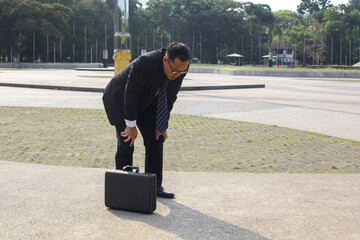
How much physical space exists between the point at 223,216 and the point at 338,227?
888 millimetres

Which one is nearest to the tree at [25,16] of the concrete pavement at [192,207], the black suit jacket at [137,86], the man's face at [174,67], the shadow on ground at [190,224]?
the concrete pavement at [192,207]

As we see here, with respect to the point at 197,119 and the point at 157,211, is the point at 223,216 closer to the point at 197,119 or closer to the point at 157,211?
the point at 157,211

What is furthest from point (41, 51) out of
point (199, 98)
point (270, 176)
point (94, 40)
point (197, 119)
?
point (270, 176)

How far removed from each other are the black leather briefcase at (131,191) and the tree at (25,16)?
56705mm

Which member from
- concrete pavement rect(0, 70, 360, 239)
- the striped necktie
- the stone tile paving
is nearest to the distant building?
the stone tile paving

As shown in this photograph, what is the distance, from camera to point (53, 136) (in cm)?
811

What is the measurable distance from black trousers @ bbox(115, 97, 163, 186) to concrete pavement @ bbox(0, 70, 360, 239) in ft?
1.17

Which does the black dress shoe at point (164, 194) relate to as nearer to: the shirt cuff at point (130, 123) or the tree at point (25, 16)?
the shirt cuff at point (130, 123)

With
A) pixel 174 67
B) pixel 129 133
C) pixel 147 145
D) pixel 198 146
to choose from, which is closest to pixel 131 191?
pixel 129 133

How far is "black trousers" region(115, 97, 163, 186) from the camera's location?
4.32 metres

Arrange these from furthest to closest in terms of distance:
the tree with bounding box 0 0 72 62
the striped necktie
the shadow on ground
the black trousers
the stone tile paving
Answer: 1. the tree with bounding box 0 0 72 62
2. the stone tile paving
3. the black trousers
4. the striped necktie
5. the shadow on ground

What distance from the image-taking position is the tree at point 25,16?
56625 mm

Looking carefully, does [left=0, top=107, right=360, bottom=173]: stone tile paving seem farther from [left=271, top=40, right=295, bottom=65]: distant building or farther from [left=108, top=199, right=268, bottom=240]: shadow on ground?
[left=271, top=40, right=295, bottom=65]: distant building

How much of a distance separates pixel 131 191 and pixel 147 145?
0.60 meters
